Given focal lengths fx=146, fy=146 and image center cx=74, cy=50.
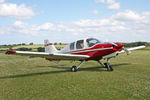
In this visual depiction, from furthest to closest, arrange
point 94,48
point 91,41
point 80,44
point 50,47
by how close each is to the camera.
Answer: point 50,47
point 80,44
point 91,41
point 94,48

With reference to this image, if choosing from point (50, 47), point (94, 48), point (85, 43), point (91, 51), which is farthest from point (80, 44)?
point (50, 47)

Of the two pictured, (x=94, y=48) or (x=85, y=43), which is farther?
(x=85, y=43)

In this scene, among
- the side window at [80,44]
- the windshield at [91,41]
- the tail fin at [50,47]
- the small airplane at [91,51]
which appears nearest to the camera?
the small airplane at [91,51]

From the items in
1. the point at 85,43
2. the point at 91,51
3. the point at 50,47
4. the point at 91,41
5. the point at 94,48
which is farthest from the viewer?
the point at 50,47

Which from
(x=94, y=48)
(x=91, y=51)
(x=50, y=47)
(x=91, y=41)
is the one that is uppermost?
(x=91, y=41)

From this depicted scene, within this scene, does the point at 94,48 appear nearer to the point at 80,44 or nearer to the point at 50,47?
the point at 80,44

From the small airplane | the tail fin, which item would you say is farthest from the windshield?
the tail fin

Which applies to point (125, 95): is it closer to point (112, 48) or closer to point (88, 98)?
point (88, 98)

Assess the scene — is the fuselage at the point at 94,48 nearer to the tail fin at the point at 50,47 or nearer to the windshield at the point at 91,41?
the windshield at the point at 91,41

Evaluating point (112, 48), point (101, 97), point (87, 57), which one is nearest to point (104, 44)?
point (112, 48)

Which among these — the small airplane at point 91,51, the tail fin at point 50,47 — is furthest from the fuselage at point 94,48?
the tail fin at point 50,47

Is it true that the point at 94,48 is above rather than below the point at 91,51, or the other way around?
above

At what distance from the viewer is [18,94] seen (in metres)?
5.83

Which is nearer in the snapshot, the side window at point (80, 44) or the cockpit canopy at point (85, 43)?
the cockpit canopy at point (85, 43)
